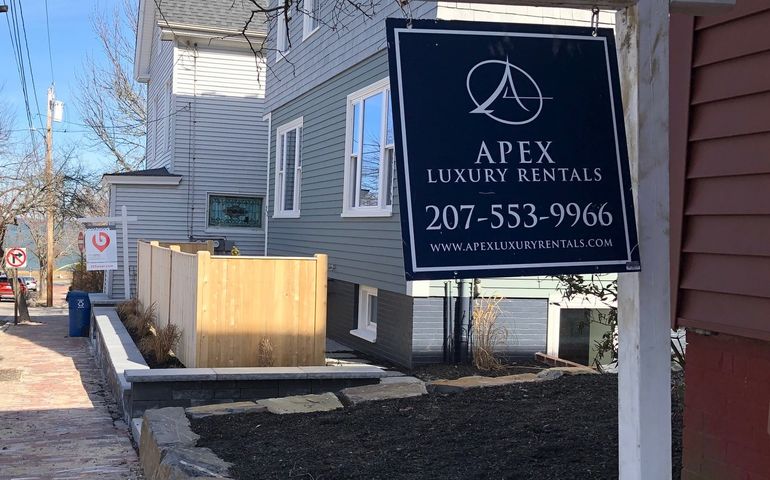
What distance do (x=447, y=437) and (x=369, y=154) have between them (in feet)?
21.4

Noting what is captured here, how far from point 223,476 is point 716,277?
114 inches

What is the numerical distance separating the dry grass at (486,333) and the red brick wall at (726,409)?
5.07 metres

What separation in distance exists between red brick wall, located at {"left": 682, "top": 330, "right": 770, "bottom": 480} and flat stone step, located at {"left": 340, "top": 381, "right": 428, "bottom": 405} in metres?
3.11

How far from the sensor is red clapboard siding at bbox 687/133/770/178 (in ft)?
12.4

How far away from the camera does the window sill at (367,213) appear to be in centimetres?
1058

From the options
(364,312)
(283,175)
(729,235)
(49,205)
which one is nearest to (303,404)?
(729,235)

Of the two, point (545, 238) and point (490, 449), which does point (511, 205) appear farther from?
point (490, 449)

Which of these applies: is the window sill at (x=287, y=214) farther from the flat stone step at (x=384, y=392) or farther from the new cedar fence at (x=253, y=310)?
the flat stone step at (x=384, y=392)

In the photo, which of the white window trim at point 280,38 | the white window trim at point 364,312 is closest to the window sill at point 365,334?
the white window trim at point 364,312

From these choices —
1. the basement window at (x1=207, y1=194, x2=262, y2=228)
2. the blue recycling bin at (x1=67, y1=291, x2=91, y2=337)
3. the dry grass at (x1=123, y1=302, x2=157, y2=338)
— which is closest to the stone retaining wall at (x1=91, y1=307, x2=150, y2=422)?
the dry grass at (x1=123, y1=302, x2=157, y2=338)

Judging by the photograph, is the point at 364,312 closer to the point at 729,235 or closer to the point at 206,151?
the point at 729,235

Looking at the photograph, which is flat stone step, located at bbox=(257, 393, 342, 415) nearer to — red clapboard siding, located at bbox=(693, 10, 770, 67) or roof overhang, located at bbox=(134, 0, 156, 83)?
red clapboard siding, located at bbox=(693, 10, 770, 67)

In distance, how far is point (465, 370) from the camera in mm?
9250

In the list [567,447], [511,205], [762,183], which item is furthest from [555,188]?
[567,447]
